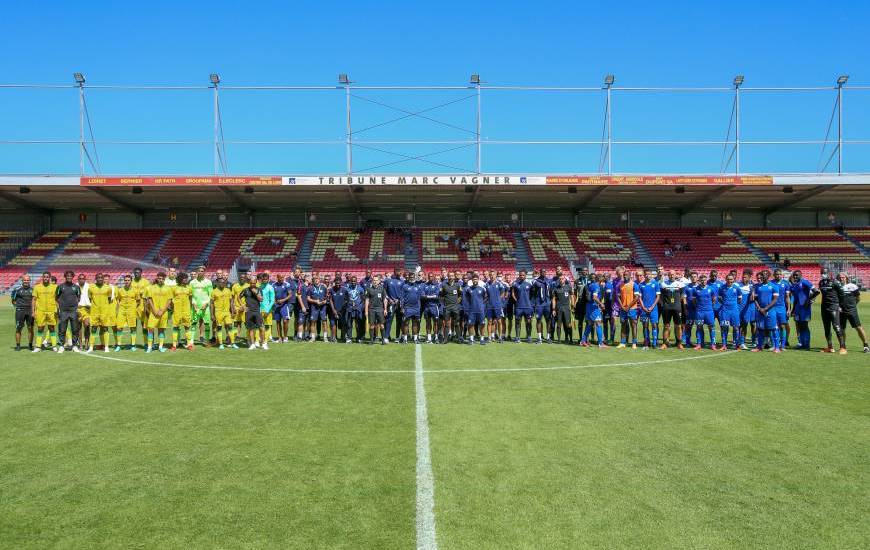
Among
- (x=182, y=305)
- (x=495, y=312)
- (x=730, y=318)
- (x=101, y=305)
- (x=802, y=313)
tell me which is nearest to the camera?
(x=101, y=305)

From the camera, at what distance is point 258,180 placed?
110 feet

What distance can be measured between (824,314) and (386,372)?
1052 centimetres

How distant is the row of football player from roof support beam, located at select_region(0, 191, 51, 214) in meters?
28.8

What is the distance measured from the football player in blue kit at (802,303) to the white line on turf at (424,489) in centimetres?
1095

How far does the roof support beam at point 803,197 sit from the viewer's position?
35938 millimetres

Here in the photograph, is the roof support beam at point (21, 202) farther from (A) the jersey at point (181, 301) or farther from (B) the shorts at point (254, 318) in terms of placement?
(B) the shorts at point (254, 318)

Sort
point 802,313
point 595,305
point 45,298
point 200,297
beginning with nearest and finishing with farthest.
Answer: point 45,298 < point 802,313 < point 200,297 < point 595,305

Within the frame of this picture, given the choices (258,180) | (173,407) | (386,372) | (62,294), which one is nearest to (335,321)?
(386,372)

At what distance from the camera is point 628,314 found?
1478 centimetres

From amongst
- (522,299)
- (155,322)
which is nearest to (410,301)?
(522,299)

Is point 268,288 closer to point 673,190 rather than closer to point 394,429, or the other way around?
point 394,429

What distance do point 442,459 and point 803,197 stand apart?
41.2 m

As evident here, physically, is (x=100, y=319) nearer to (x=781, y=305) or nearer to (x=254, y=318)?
(x=254, y=318)

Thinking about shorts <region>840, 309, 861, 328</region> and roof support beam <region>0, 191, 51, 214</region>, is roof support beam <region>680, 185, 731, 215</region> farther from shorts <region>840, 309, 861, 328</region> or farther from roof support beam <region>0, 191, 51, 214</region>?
roof support beam <region>0, 191, 51, 214</region>
